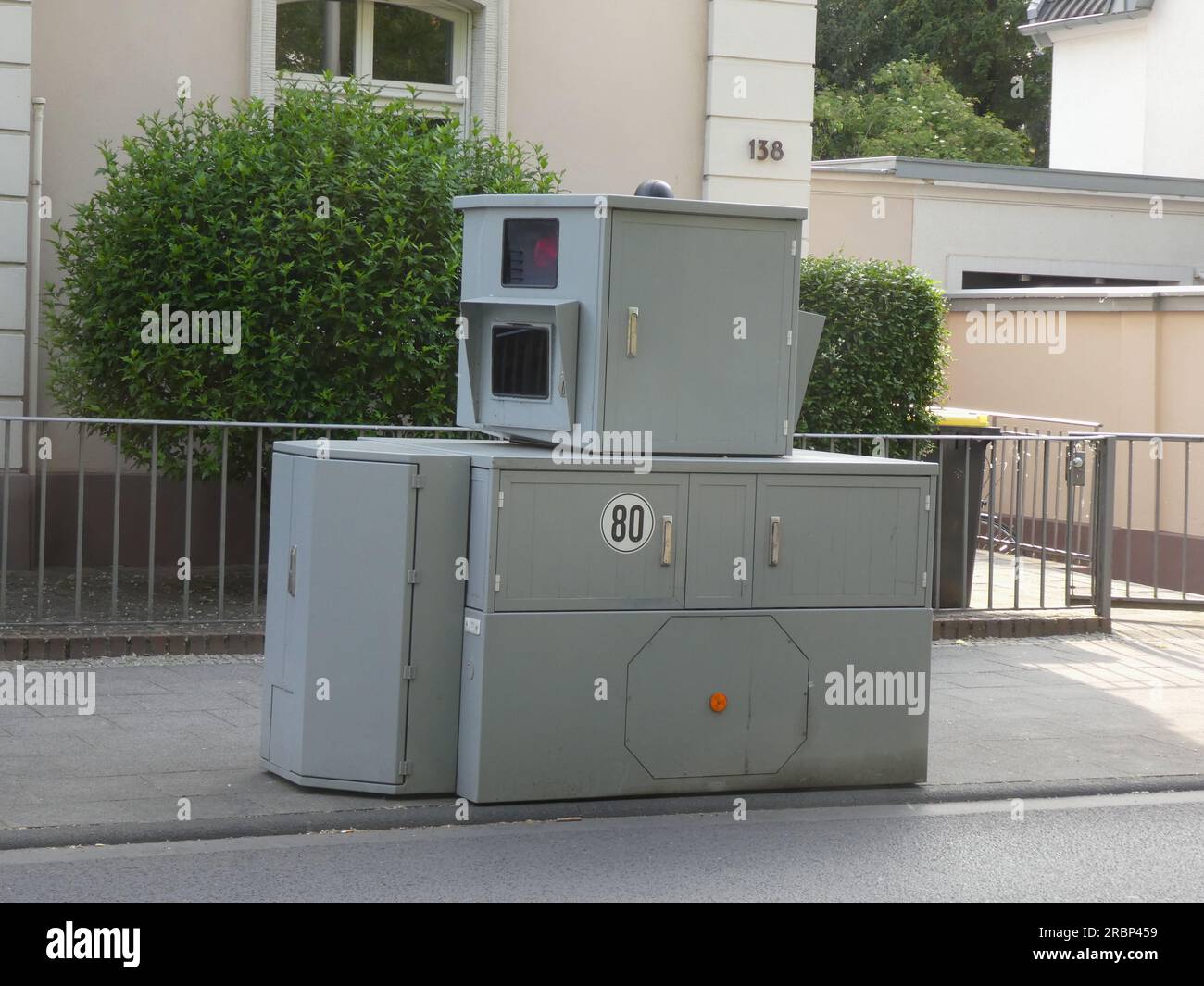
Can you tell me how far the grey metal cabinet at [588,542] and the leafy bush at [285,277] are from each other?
4.20 meters

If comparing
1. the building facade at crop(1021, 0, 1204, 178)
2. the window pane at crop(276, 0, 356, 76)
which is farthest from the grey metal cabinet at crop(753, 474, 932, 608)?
the building facade at crop(1021, 0, 1204, 178)

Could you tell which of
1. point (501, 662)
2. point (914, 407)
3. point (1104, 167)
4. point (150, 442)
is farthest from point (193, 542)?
point (1104, 167)

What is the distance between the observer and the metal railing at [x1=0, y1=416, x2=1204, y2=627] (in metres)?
10.1

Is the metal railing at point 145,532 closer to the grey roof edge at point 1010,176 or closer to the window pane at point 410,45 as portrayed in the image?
the window pane at point 410,45

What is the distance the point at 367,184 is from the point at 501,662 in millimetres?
5042

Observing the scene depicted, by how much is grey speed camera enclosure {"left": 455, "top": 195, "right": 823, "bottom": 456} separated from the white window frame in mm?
6456

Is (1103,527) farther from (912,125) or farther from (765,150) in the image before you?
(912,125)

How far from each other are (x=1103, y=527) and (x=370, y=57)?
22.9 ft

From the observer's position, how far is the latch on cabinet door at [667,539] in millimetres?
6805

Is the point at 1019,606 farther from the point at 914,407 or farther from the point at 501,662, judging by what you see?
the point at 501,662

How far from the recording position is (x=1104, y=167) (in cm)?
3152

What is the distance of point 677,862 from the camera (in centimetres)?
622

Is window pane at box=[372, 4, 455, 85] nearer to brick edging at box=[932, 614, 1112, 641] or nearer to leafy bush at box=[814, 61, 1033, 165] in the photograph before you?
brick edging at box=[932, 614, 1112, 641]
